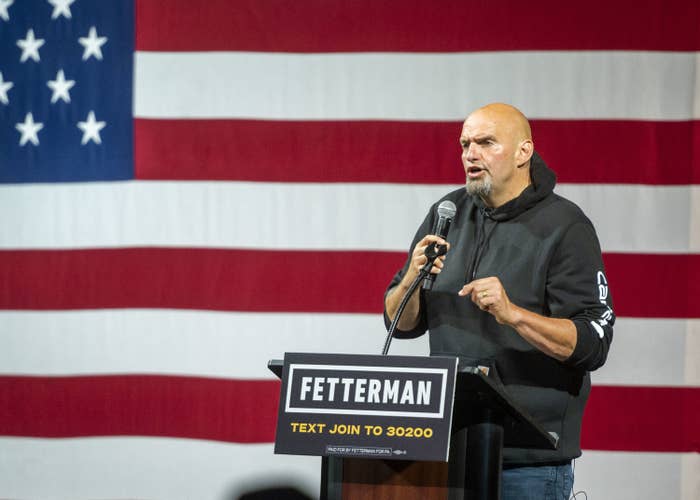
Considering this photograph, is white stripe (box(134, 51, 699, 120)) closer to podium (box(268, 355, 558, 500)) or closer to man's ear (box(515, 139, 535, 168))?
man's ear (box(515, 139, 535, 168))

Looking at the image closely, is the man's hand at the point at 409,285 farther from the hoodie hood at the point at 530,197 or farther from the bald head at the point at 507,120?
the bald head at the point at 507,120

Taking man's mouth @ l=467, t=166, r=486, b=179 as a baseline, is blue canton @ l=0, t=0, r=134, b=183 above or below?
above

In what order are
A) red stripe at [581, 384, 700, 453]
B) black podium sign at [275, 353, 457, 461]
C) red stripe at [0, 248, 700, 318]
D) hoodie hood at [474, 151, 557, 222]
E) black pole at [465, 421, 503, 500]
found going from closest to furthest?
black podium sign at [275, 353, 457, 461]
black pole at [465, 421, 503, 500]
hoodie hood at [474, 151, 557, 222]
red stripe at [581, 384, 700, 453]
red stripe at [0, 248, 700, 318]

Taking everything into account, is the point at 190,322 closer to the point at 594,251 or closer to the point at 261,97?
the point at 261,97

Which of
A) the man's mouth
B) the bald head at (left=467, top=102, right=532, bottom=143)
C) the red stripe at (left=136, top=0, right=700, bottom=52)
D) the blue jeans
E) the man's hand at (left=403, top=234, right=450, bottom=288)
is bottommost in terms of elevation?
the blue jeans

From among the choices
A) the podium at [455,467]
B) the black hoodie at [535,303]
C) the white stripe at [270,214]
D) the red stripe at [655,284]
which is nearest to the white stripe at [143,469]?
the white stripe at [270,214]

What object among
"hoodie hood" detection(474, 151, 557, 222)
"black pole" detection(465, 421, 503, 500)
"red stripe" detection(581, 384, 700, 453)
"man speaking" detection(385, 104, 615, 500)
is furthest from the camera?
"red stripe" detection(581, 384, 700, 453)

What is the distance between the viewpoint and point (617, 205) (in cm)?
303

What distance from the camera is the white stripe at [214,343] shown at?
301 cm

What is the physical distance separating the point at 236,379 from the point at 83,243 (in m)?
0.74

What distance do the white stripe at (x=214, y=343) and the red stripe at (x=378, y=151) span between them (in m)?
0.49

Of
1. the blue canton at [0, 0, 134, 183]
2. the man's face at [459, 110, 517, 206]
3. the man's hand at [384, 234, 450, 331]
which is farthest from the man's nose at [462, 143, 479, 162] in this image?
the blue canton at [0, 0, 134, 183]

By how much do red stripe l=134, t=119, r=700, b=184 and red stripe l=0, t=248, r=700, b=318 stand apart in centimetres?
28

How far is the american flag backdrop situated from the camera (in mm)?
3012
